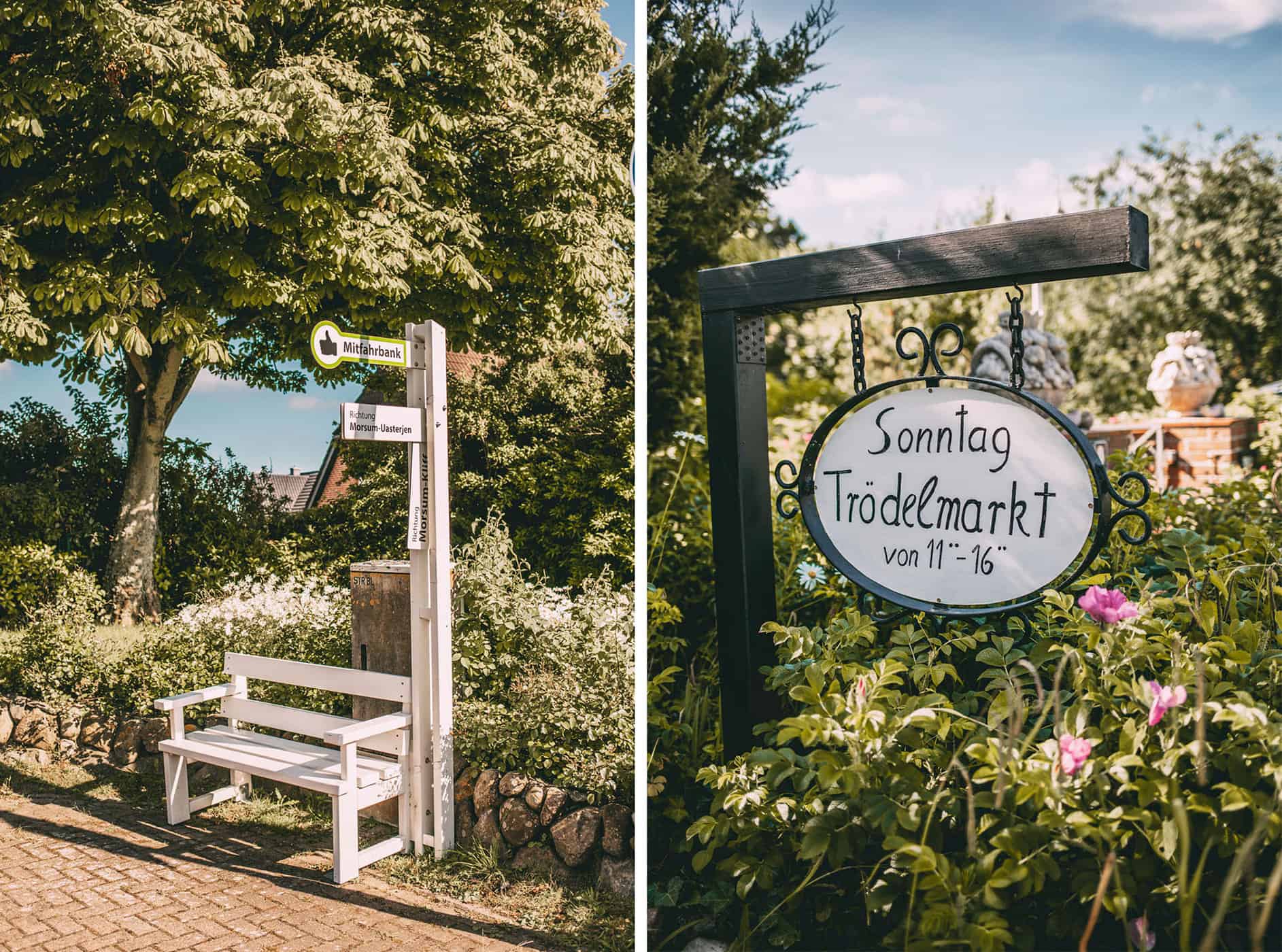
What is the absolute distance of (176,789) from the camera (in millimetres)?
3100

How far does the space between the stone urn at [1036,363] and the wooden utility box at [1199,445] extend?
2.71 ft

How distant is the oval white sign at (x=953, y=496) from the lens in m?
1.96

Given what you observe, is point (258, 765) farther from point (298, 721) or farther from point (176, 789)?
point (176, 789)

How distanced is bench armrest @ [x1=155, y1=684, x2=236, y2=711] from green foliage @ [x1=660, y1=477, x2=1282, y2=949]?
1.92m

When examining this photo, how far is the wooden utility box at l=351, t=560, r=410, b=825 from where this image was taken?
10.7 ft

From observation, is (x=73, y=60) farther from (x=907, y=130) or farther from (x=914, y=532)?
(x=907, y=130)

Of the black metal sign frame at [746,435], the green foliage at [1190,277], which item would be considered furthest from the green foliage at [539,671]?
the green foliage at [1190,277]

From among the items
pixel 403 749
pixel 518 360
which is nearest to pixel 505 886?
pixel 403 749

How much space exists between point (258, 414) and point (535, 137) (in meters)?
1.64

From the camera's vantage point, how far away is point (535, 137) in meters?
3.67

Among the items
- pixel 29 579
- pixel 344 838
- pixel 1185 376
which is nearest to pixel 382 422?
pixel 344 838

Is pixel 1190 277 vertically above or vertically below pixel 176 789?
above

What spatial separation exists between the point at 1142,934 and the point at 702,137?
12.0ft

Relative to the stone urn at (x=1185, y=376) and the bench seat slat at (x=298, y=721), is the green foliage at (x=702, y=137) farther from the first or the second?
the stone urn at (x=1185, y=376)
